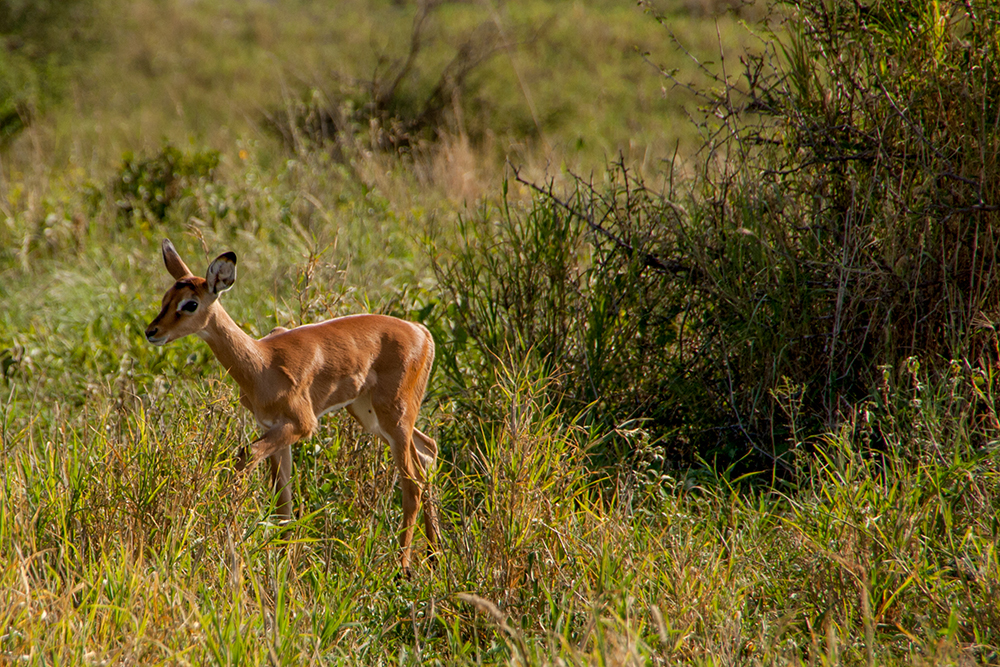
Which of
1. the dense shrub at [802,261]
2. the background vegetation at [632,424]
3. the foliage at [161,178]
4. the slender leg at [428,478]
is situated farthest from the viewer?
the foliage at [161,178]

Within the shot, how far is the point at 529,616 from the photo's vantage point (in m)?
3.03

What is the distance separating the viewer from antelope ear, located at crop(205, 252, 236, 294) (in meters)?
2.98

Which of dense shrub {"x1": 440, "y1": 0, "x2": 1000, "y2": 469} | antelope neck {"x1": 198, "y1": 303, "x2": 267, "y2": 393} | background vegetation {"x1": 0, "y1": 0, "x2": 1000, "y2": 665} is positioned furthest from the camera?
dense shrub {"x1": 440, "y1": 0, "x2": 1000, "y2": 469}

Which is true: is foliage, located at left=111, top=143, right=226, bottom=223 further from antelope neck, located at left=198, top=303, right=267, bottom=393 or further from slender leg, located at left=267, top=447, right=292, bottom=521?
antelope neck, located at left=198, top=303, right=267, bottom=393

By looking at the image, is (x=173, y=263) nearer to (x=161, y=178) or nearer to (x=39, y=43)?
(x=161, y=178)

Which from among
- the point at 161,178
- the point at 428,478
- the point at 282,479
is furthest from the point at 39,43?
the point at 428,478

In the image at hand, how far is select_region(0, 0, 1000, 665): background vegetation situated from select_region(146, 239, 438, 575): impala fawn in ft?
0.61

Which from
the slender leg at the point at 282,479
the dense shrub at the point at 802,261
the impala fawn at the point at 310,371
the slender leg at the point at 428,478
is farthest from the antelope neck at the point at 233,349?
the dense shrub at the point at 802,261

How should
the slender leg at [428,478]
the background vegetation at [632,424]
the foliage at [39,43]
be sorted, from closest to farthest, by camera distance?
the background vegetation at [632,424], the slender leg at [428,478], the foliage at [39,43]

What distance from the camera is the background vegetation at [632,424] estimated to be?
113 inches

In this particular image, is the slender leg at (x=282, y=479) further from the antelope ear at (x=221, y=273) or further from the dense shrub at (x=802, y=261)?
the dense shrub at (x=802, y=261)

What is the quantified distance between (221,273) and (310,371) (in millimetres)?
462

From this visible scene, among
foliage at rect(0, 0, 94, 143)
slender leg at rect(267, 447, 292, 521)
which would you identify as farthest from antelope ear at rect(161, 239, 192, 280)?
foliage at rect(0, 0, 94, 143)

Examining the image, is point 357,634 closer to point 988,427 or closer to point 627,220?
point 627,220
